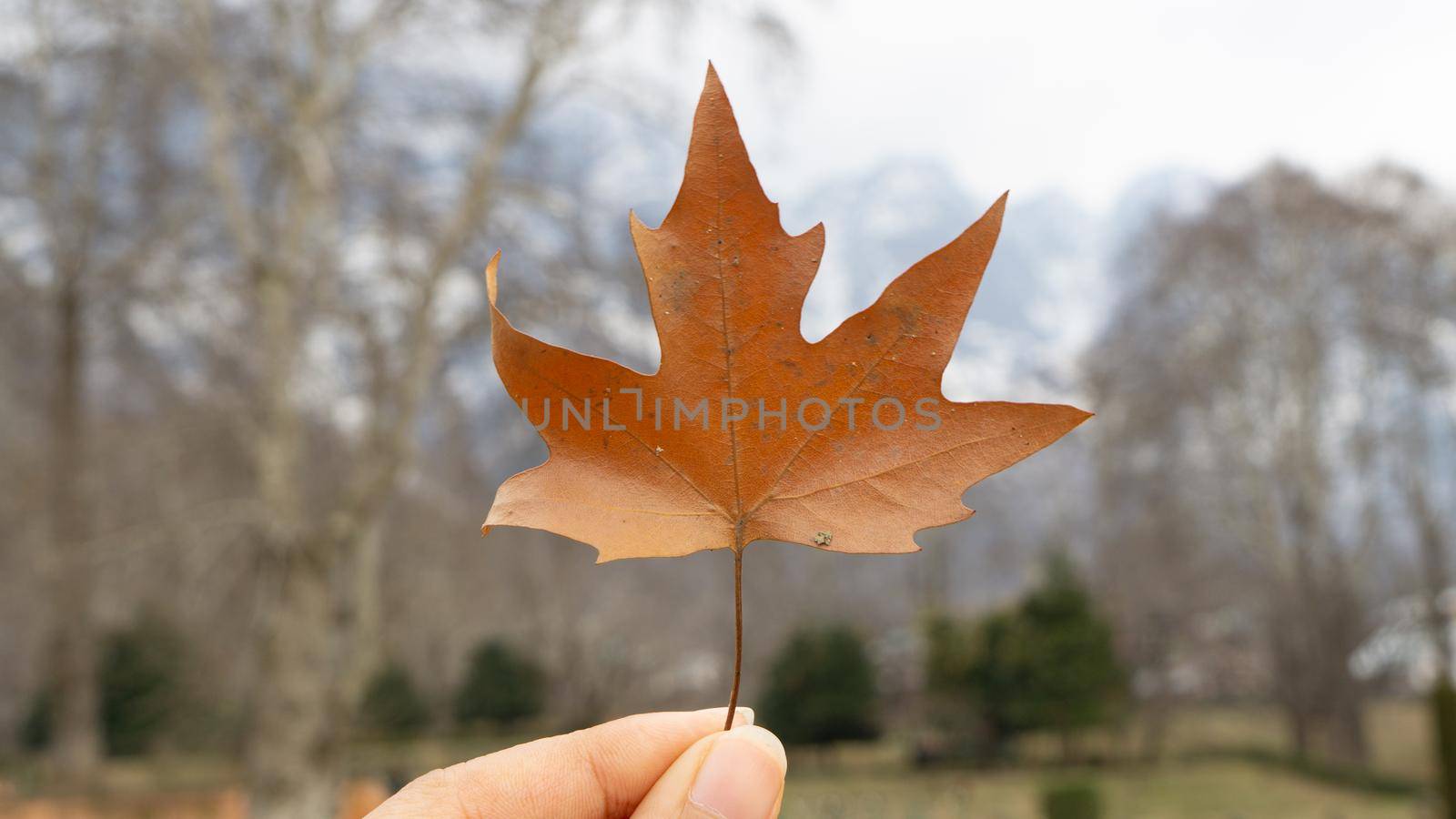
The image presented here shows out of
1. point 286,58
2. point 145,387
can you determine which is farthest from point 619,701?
point 286,58

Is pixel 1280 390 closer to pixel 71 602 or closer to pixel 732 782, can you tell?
pixel 71 602

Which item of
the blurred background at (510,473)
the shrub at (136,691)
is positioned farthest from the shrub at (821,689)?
the shrub at (136,691)

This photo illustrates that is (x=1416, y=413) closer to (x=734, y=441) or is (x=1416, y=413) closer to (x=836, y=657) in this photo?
(x=836, y=657)

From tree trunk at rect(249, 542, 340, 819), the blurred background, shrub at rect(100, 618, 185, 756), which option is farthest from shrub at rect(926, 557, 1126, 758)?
shrub at rect(100, 618, 185, 756)

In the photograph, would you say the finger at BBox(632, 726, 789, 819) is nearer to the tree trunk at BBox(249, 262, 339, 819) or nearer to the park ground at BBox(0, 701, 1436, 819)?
the tree trunk at BBox(249, 262, 339, 819)

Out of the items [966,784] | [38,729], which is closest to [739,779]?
[966,784]
